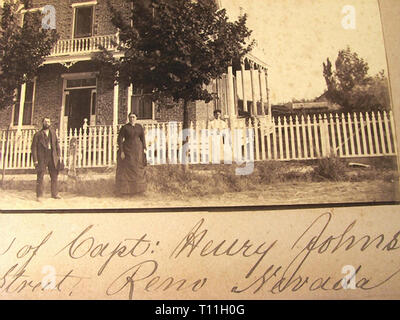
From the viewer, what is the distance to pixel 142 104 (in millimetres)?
2713

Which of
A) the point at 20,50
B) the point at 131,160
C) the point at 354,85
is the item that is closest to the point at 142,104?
the point at 131,160

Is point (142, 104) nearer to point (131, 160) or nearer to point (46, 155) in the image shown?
point (131, 160)

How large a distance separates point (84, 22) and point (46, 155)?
1.36 metres

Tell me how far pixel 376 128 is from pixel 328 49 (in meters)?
0.81

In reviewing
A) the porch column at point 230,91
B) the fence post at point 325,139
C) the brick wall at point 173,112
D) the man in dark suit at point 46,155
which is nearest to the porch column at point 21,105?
the man in dark suit at point 46,155

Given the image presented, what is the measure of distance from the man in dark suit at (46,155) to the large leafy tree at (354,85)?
8.20 ft

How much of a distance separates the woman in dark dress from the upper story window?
1067 millimetres

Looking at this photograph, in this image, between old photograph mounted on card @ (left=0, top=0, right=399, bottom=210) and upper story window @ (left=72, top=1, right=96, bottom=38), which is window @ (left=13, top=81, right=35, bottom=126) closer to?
old photograph mounted on card @ (left=0, top=0, right=399, bottom=210)

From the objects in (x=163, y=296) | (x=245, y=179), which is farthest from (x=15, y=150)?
(x=245, y=179)

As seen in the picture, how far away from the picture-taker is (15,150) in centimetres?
271

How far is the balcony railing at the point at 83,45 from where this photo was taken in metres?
2.80

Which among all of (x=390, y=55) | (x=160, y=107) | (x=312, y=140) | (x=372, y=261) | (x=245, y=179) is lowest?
(x=372, y=261)
